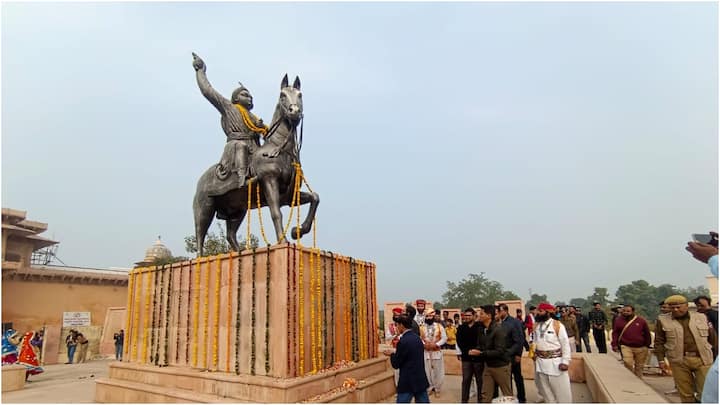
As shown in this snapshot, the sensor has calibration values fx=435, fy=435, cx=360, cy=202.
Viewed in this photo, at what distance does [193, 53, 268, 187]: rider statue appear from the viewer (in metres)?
7.06

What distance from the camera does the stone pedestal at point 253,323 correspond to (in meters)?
5.54

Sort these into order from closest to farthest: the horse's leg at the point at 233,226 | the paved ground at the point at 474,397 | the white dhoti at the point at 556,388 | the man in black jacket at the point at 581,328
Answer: the white dhoti at the point at 556,388 → the paved ground at the point at 474,397 → the horse's leg at the point at 233,226 → the man in black jacket at the point at 581,328

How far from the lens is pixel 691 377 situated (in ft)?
18.0

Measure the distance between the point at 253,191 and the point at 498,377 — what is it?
4447mm

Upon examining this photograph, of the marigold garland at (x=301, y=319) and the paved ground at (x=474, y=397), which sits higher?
the marigold garland at (x=301, y=319)

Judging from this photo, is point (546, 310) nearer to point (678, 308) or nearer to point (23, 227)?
point (678, 308)

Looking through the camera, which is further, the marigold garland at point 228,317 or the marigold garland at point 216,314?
the marigold garland at point 216,314

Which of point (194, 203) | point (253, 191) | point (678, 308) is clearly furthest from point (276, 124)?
point (678, 308)

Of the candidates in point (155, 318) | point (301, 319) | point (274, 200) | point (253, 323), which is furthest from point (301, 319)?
point (155, 318)

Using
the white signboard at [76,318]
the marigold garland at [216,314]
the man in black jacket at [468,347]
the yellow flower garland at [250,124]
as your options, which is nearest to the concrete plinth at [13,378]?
the marigold garland at [216,314]

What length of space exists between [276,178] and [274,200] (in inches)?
14.0

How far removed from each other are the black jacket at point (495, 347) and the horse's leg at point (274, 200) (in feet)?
10.3

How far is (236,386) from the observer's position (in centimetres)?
551

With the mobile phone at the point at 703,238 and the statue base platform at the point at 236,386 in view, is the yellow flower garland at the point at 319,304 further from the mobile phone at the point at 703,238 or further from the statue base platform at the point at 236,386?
the mobile phone at the point at 703,238
